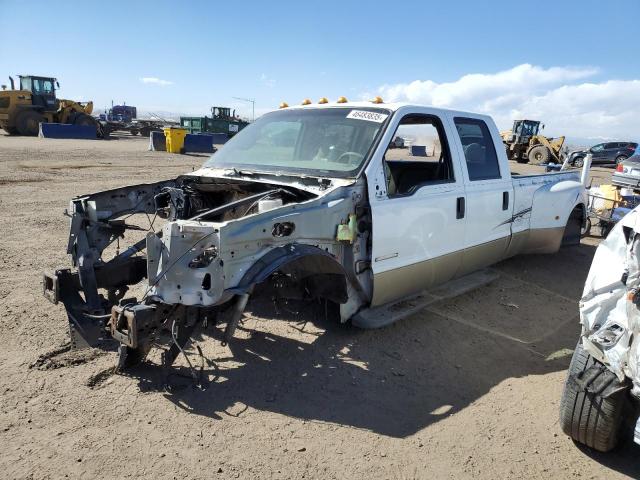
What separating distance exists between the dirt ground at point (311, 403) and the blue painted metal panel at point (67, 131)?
25.2 metres

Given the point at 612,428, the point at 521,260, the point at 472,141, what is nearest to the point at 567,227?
the point at 521,260

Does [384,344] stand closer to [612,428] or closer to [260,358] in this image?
[260,358]

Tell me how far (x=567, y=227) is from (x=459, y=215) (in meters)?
3.05

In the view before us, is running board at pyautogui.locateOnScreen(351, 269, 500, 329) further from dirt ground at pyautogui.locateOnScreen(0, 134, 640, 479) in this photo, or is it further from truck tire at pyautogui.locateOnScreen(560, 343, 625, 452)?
truck tire at pyautogui.locateOnScreen(560, 343, 625, 452)

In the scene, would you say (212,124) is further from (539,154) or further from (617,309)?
(617,309)

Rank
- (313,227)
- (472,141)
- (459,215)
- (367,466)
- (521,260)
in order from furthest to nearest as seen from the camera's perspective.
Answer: (521,260) < (472,141) < (459,215) < (313,227) < (367,466)

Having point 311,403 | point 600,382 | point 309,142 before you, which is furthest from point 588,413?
point 309,142

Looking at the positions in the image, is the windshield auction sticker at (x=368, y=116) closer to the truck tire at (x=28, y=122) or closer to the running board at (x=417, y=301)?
the running board at (x=417, y=301)

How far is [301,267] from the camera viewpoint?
362 cm

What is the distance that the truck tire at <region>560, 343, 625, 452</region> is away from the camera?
2674 mm

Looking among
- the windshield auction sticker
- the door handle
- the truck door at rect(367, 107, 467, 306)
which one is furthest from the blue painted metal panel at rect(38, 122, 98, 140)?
the door handle

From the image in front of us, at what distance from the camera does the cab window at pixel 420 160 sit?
14.0ft

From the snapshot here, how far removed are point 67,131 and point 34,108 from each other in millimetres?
2611

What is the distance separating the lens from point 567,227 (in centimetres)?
683
